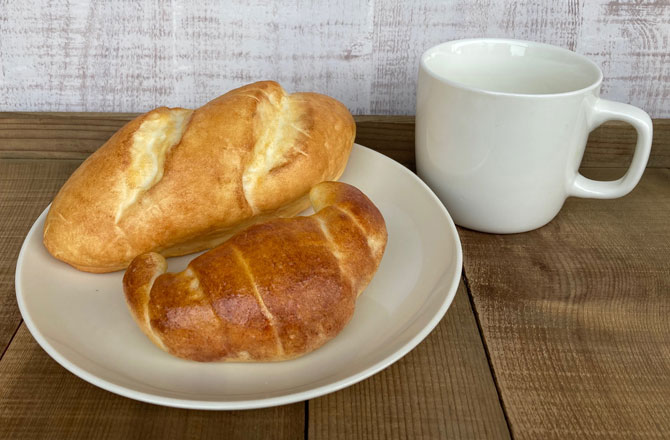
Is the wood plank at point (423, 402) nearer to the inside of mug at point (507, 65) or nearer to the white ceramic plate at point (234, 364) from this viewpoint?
the white ceramic plate at point (234, 364)

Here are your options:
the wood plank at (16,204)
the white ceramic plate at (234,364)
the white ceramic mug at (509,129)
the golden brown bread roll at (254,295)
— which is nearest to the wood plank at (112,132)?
the wood plank at (16,204)

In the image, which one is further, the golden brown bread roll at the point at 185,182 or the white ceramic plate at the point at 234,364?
the golden brown bread roll at the point at 185,182

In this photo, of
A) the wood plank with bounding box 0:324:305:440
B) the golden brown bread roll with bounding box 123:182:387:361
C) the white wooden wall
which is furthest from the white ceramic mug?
the wood plank with bounding box 0:324:305:440

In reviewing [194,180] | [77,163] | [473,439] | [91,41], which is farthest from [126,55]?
[473,439]

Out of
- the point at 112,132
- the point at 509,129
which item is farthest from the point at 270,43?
the point at 509,129

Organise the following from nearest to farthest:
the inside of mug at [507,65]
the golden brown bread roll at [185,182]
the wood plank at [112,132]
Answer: the golden brown bread roll at [185,182]
the inside of mug at [507,65]
the wood plank at [112,132]

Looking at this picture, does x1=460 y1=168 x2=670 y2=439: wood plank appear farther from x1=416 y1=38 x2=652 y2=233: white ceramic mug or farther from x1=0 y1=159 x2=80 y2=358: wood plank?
x1=0 y1=159 x2=80 y2=358: wood plank
